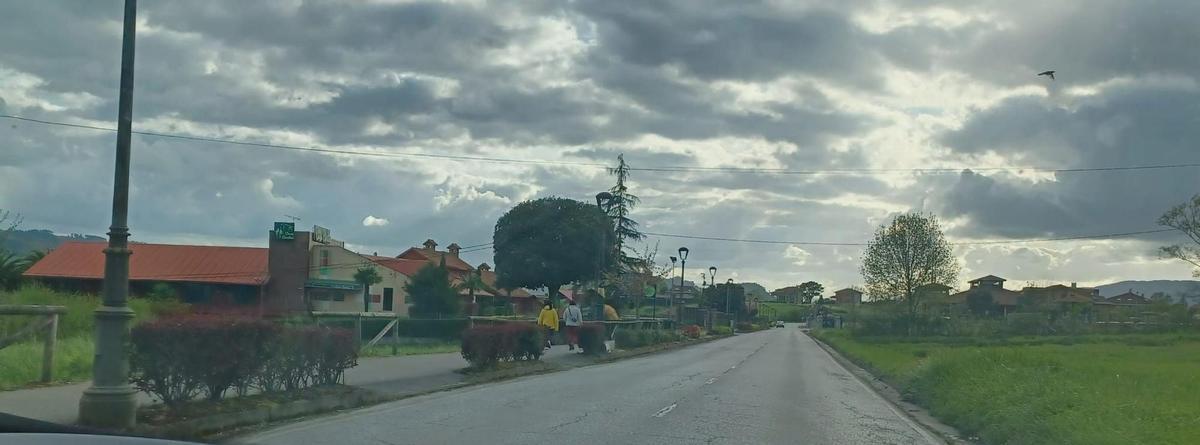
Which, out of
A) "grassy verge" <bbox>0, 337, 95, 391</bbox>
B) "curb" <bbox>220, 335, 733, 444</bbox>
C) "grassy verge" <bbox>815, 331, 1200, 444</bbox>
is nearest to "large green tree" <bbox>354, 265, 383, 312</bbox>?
"curb" <bbox>220, 335, 733, 444</bbox>

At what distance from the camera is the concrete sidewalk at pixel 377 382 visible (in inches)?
480

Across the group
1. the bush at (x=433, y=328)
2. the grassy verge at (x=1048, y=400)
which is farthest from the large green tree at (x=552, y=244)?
the grassy verge at (x=1048, y=400)

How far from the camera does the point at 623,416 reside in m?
15.0

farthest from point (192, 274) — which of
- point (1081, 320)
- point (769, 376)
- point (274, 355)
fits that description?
point (1081, 320)

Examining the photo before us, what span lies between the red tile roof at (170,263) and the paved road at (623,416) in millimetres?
39426

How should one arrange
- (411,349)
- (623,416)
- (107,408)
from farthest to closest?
(411,349) → (623,416) → (107,408)

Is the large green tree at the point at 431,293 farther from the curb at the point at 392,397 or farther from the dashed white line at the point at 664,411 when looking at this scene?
the dashed white line at the point at 664,411

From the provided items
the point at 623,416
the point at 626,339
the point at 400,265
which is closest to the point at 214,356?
the point at 623,416

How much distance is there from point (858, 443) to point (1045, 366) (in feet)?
30.6

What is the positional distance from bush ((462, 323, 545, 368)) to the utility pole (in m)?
11.1

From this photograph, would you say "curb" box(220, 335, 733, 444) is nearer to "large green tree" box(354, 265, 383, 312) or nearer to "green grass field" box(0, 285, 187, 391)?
"green grass field" box(0, 285, 187, 391)

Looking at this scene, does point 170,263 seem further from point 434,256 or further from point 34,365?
point 34,365

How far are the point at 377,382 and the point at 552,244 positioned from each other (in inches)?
1842

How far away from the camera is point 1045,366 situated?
2050 cm
